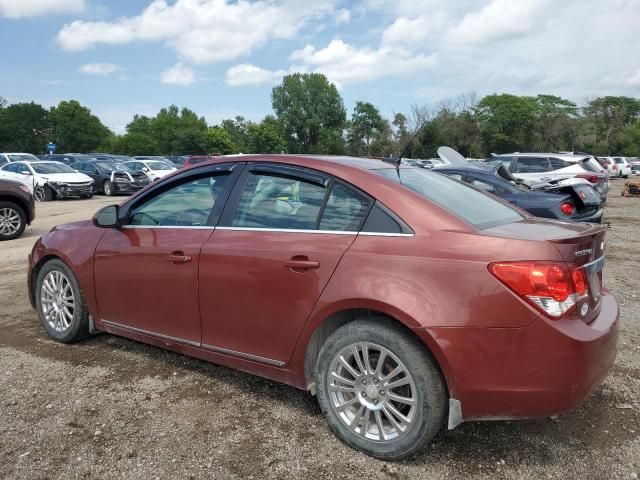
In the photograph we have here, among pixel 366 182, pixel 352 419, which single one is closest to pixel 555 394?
pixel 352 419

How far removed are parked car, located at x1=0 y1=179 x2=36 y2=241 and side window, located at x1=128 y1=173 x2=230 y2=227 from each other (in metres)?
8.29

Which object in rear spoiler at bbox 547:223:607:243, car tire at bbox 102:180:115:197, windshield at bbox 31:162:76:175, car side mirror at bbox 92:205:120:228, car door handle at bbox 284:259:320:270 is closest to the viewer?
rear spoiler at bbox 547:223:607:243

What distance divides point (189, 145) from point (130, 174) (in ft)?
213

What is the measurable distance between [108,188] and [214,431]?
22875mm

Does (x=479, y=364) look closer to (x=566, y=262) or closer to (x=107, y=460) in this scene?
(x=566, y=262)

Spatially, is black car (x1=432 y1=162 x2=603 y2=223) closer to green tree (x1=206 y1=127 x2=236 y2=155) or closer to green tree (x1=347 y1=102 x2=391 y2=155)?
green tree (x1=206 y1=127 x2=236 y2=155)

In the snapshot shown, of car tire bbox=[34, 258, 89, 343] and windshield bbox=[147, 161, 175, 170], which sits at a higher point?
windshield bbox=[147, 161, 175, 170]

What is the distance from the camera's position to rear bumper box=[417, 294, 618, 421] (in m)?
2.42

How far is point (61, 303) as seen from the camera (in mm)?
4434

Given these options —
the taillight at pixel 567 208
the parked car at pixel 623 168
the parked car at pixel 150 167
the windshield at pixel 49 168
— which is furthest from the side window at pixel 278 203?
the parked car at pixel 623 168

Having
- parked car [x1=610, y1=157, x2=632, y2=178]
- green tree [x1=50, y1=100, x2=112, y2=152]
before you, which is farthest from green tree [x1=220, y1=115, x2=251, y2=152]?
parked car [x1=610, y1=157, x2=632, y2=178]

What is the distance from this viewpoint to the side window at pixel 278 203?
315cm

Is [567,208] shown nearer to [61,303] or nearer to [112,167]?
[61,303]

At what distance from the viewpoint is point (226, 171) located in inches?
141
